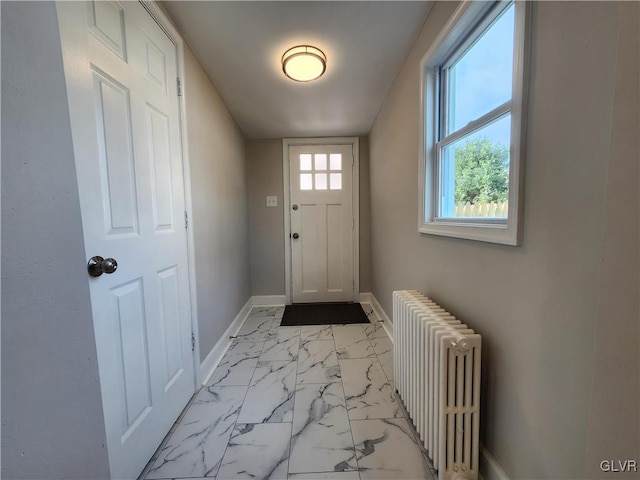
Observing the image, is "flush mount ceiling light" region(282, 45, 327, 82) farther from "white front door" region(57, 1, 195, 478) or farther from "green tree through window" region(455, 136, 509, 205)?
"green tree through window" region(455, 136, 509, 205)

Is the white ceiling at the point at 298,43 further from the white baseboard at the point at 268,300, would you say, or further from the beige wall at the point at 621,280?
the white baseboard at the point at 268,300

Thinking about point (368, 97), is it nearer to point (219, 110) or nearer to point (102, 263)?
point (219, 110)

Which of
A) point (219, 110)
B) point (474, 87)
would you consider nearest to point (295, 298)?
point (219, 110)

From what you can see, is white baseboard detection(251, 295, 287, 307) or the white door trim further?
white baseboard detection(251, 295, 287, 307)

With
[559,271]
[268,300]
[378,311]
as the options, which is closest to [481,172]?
[559,271]

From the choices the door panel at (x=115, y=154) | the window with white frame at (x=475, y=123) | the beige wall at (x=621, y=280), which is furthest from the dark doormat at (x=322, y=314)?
the beige wall at (x=621, y=280)

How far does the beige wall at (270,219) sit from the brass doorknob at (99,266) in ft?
7.60

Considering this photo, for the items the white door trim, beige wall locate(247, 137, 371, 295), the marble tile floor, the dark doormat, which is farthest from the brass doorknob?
beige wall locate(247, 137, 371, 295)

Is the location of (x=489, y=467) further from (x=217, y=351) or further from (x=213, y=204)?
(x=213, y=204)

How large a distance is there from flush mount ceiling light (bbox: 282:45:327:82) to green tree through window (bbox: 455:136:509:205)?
1065 mm

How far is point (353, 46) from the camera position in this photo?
60.2 inches

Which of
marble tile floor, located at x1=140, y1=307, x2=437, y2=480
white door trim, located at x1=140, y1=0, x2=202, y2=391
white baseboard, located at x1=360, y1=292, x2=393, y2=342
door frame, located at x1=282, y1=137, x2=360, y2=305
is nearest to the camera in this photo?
marble tile floor, located at x1=140, y1=307, x2=437, y2=480

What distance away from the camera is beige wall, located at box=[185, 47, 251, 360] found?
63.9 inches

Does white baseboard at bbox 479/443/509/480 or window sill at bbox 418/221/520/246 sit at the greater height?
window sill at bbox 418/221/520/246
